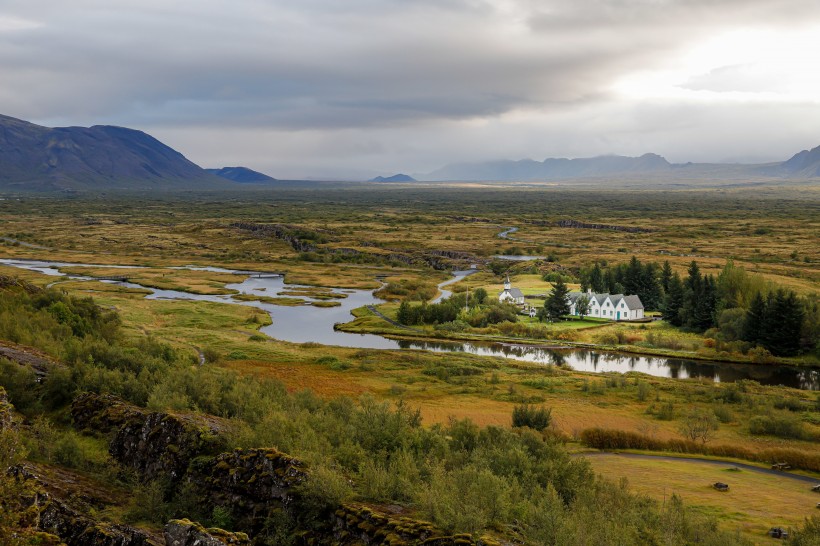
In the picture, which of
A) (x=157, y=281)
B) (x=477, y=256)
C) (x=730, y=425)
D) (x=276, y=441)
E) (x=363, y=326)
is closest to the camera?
(x=276, y=441)

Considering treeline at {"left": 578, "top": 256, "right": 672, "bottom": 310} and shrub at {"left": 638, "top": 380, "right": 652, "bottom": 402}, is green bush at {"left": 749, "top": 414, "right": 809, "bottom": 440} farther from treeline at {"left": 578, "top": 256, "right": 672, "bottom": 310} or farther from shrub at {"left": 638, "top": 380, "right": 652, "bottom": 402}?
treeline at {"left": 578, "top": 256, "right": 672, "bottom": 310}

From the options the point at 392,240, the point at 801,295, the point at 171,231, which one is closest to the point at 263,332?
the point at 801,295

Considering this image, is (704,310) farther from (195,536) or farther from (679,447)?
(195,536)

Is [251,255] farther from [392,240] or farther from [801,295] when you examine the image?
[801,295]

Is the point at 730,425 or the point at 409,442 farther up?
the point at 409,442

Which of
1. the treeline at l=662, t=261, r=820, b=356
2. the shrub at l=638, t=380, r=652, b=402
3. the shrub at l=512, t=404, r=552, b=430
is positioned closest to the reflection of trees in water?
the treeline at l=662, t=261, r=820, b=356
